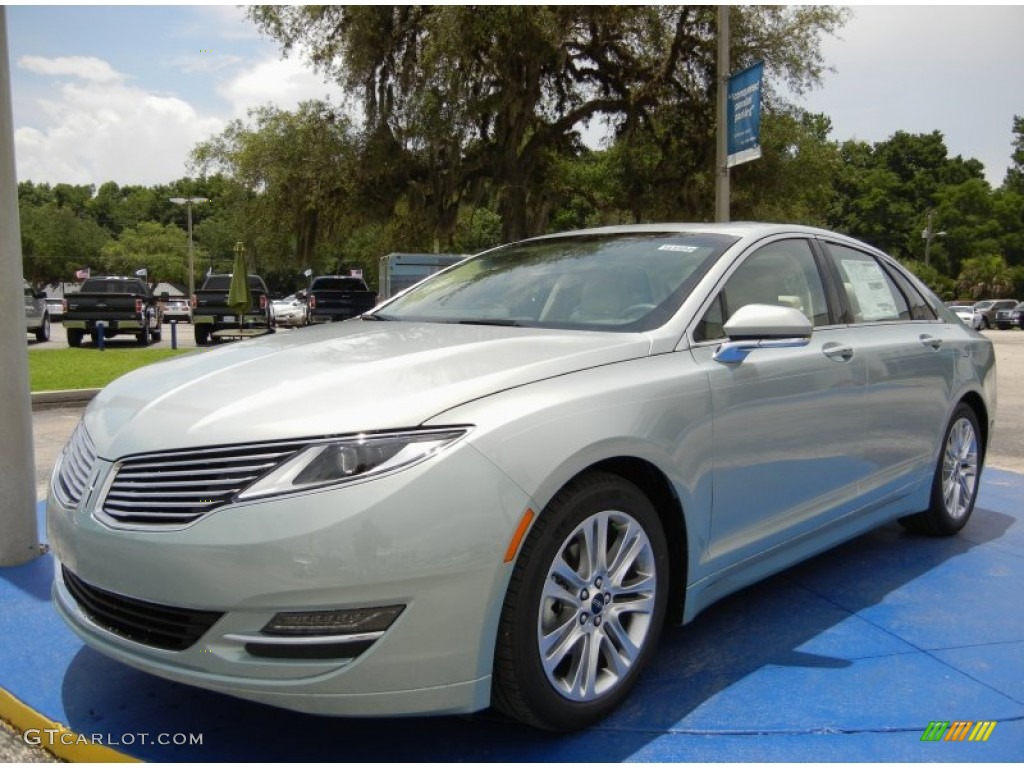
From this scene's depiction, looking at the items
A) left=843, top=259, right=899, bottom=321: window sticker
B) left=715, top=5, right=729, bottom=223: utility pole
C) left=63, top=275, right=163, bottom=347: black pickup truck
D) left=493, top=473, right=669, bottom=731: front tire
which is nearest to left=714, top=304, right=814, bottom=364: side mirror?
left=493, top=473, right=669, bottom=731: front tire

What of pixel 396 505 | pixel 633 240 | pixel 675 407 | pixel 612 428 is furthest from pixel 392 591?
pixel 633 240

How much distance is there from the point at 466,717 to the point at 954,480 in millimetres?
3397

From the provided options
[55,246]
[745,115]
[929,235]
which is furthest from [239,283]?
[55,246]

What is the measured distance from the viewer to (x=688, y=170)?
1952 cm

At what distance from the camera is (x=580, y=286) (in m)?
3.56

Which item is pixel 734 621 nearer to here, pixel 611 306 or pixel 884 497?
pixel 884 497

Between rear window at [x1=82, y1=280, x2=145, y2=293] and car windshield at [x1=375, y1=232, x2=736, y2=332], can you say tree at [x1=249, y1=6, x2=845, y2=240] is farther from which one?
car windshield at [x1=375, y1=232, x2=736, y2=332]

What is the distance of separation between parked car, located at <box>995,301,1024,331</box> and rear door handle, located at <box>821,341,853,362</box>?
48604mm

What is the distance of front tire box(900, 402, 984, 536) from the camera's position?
15.3 feet

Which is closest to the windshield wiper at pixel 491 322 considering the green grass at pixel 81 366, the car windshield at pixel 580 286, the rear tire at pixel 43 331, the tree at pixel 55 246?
the car windshield at pixel 580 286

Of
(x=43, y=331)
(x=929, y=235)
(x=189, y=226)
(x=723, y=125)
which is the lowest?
(x=43, y=331)

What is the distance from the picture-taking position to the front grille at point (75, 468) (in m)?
2.57

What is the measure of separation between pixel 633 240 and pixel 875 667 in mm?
1999

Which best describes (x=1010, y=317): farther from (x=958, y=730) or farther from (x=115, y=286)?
(x=958, y=730)
